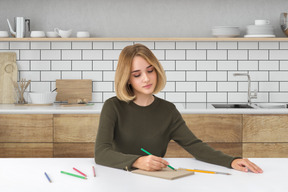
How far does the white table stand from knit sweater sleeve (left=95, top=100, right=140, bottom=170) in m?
0.04

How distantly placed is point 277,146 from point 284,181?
1923mm

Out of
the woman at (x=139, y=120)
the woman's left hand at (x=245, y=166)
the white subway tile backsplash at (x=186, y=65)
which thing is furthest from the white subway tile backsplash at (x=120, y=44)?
the woman's left hand at (x=245, y=166)

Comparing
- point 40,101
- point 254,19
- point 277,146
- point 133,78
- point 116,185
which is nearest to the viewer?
point 116,185

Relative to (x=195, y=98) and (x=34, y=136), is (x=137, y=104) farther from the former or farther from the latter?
(x=195, y=98)

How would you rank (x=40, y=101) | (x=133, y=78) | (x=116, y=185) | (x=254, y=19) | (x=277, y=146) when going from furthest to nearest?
(x=254, y=19)
(x=40, y=101)
(x=277, y=146)
(x=133, y=78)
(x=116, y=185)

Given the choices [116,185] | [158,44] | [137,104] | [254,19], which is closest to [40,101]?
[158,44]

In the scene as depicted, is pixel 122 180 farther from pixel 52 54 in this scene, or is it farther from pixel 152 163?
pixel 52 54

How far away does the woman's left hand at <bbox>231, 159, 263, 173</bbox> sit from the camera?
5.54 ft

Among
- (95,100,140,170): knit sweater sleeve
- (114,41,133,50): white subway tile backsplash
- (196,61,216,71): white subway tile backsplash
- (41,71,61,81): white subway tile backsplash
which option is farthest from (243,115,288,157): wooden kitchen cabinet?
(41,71,61,81): white subway tile backsplash

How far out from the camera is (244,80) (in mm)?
4047

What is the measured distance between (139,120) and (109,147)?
10.2 inches

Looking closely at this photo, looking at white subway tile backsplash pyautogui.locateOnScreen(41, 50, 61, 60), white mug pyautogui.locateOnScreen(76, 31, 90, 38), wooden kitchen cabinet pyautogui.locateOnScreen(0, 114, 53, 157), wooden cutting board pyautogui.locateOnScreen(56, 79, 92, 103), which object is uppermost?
white mug pyautogui.locateOnScreen(76, 31, 90, 38)

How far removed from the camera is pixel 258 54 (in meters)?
4.01

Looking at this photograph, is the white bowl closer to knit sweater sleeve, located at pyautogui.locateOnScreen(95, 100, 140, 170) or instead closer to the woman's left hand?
knit sweater sleeve, located at pyautogui.locateOnScreen(95, 100, 140, 170)
